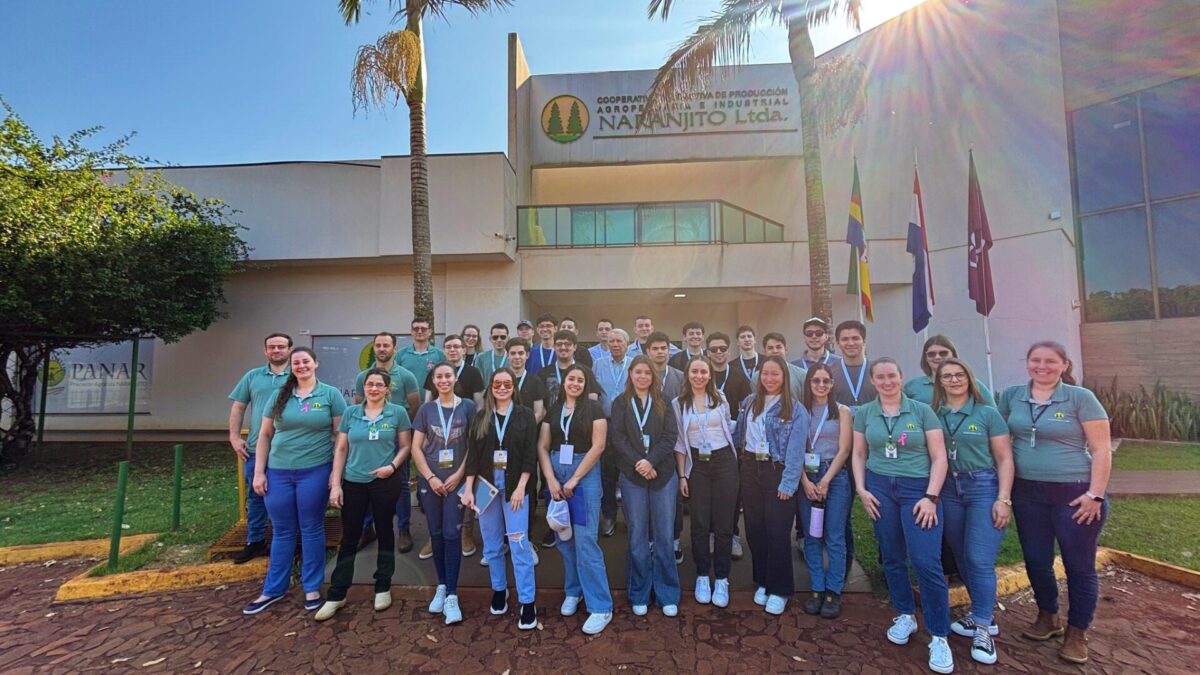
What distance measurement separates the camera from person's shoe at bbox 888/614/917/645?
124 inches

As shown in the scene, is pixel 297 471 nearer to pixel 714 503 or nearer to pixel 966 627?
pixel 714 503

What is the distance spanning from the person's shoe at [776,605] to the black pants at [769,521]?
0.03m

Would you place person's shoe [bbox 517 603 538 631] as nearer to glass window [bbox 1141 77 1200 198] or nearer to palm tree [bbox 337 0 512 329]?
palm tree [bbox 337 0 512 329]

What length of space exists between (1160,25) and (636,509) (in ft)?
50.8

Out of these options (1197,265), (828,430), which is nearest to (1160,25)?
(1197,265)

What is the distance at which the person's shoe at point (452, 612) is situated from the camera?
11.3 feet

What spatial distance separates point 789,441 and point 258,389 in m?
4.18

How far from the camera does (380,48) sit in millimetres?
7258

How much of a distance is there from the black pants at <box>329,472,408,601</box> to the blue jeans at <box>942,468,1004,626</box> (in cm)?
379

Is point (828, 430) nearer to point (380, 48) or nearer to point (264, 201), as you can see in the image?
point (380, 48)

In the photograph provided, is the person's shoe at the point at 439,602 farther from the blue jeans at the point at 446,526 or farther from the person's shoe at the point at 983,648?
the person's shoe at the point at 983,648

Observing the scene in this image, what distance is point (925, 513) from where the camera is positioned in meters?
2.93

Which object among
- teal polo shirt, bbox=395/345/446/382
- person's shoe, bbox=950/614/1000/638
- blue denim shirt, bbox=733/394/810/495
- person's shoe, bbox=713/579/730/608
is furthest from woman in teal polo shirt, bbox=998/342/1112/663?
teal polo shirt, bbox=395/345/446/382

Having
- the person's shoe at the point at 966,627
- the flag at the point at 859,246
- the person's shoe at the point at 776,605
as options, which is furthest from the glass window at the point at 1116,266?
the person's shoe at the point at 776,605
